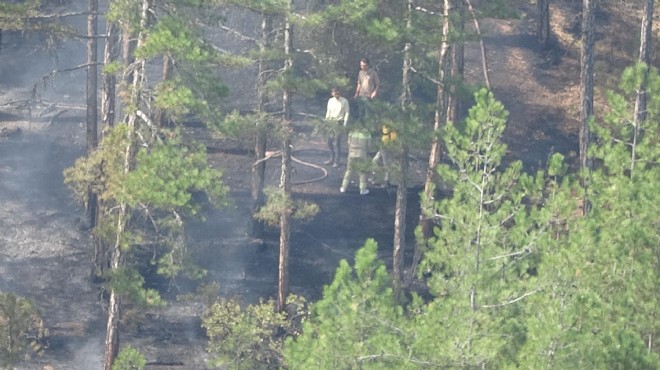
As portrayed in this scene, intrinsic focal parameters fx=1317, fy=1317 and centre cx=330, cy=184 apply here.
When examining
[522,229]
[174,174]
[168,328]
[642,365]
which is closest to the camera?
[642,365]

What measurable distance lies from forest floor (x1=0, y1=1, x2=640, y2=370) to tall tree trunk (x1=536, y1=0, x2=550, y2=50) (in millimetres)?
1102

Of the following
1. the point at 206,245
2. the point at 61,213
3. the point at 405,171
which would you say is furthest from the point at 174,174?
the point at 61,213

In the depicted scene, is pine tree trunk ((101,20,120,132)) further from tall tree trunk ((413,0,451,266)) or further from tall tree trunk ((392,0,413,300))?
tall tree trunk ((413,0,451,266))

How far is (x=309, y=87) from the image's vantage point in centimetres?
2378

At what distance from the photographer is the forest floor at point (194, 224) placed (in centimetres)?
2588

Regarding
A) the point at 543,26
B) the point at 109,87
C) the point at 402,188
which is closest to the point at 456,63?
the point at 402,188

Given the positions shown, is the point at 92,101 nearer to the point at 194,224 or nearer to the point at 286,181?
the point at 194,224

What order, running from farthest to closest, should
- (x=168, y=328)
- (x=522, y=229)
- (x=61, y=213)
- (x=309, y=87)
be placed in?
1. (x=61, y=213)
2. (x=168, y=328)
3. (x=309, y=87)
4. (x=522, y=229)

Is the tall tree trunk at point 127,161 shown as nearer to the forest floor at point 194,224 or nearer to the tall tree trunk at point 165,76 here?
the tall tree trunk at point 165,76

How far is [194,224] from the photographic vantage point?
29.3 meters

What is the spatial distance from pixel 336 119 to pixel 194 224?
5864 mm

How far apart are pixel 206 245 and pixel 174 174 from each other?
8.08 m

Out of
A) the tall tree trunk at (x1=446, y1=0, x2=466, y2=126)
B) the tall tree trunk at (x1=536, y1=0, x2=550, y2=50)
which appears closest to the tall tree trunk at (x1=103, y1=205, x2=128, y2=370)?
the tall tree trunk at (x1=446, y1=0, x2=466, y2=126)

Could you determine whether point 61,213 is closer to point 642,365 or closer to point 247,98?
point 247,98
